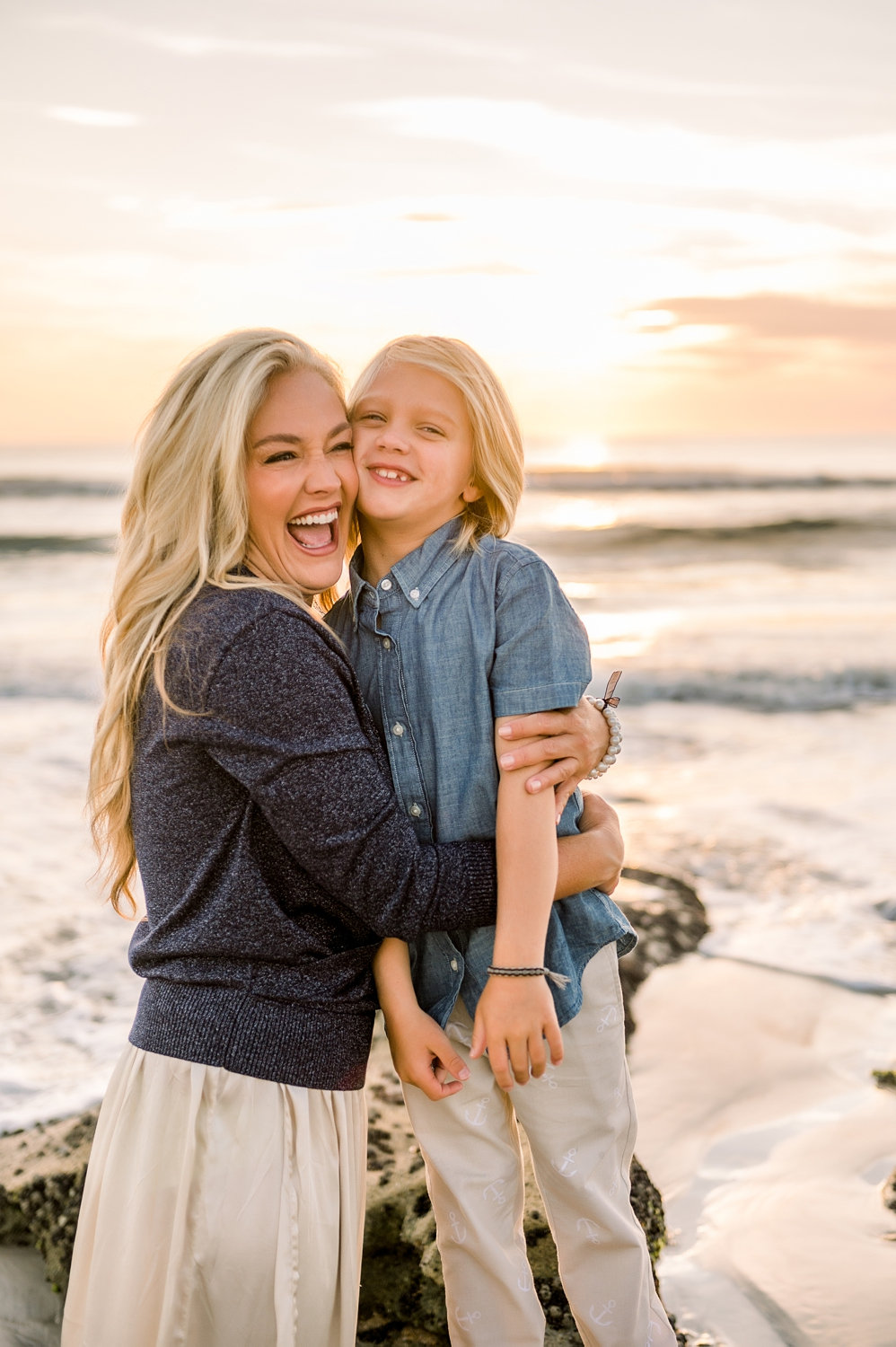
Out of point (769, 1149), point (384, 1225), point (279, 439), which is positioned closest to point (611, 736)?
point (279, 439)

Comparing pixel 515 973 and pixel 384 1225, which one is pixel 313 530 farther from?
pixel 384 1225

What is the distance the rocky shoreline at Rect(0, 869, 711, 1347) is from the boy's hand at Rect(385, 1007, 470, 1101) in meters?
0.73

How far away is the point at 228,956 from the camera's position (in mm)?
1832

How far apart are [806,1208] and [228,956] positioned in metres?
1.90

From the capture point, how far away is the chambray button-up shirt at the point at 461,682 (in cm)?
209

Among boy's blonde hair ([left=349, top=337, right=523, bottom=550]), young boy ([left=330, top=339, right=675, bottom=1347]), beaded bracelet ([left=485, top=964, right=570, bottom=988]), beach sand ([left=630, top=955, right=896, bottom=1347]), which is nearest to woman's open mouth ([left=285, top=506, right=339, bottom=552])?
young boy ([left=330, top=339, right=675, bottom=1347])

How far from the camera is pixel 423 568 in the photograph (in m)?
2.19

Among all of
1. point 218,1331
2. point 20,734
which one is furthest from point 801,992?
point 20,734

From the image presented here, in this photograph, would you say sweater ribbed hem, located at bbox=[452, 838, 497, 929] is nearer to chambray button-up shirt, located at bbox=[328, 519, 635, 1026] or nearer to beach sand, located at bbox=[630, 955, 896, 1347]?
chambray button-up shirt, located at bbox=[328, 519, 635, 1026]

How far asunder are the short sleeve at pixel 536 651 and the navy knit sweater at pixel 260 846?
306 millimetres

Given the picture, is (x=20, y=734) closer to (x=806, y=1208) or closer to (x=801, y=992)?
(x=801, y=992)

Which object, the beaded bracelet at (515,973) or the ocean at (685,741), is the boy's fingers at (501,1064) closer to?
the beaded bracelet at (515,973)

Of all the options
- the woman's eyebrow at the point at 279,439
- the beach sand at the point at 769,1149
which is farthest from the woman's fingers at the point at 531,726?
the beach sand at the point at 769,1149

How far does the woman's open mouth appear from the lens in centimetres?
212
